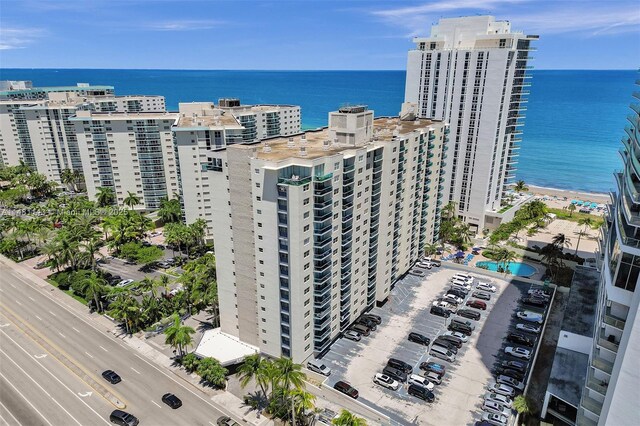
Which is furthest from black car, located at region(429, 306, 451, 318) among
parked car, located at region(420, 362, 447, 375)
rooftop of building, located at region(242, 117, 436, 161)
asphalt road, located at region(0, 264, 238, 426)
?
Result: asphalt road, located at region(0, 264, 238, 426)

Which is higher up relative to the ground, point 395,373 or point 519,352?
point 519,352

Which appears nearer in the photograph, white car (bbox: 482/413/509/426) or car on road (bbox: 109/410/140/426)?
white car (bbox: 482/413/509/426)

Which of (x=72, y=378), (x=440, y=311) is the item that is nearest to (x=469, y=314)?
(x=440, y=311)

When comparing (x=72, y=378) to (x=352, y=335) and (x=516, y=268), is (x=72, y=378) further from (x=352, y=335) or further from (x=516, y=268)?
(x=516, y=268)

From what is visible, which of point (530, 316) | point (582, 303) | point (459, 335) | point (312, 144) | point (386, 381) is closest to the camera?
point (386, 381)

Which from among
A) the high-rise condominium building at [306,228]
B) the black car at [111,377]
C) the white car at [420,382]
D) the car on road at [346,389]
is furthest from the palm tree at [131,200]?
the white car at [420,382]

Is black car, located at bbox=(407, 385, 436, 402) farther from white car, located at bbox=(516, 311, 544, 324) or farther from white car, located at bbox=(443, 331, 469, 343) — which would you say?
Result: white car, located at bbox=(516, 311, 544, 324)
